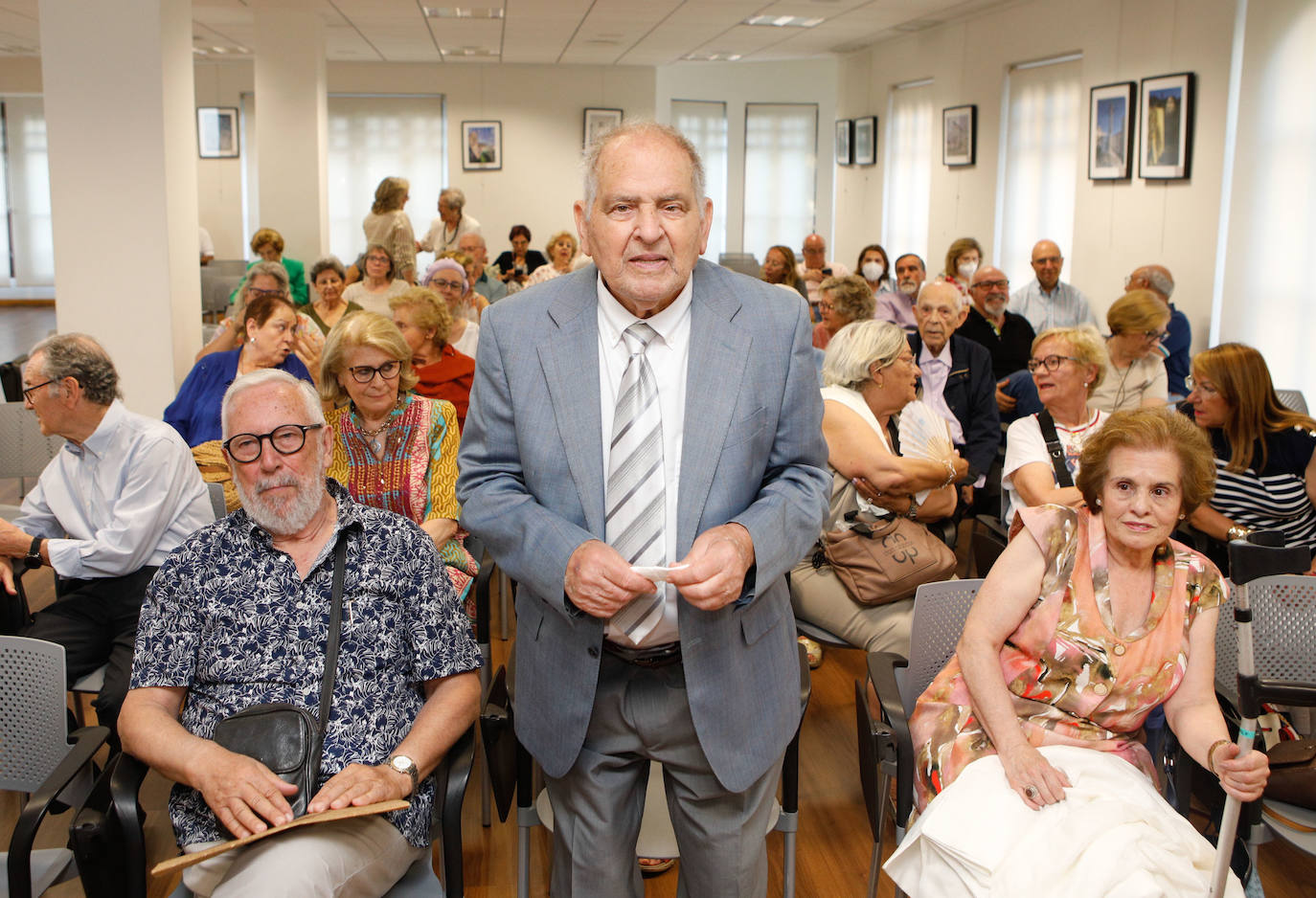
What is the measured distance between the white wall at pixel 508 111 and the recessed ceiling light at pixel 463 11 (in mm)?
5235

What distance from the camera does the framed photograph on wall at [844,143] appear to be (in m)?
14.8

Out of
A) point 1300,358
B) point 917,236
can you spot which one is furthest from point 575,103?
point 1300,358

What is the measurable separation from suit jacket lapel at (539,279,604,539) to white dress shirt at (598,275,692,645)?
0.9 inches

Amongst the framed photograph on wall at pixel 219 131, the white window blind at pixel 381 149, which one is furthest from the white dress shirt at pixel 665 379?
the framed photograph on wall at pixel 219 131

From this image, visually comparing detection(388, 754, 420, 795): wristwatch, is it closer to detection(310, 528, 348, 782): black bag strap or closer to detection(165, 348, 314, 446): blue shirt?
detection(310, 528, 348, 782): black bag strap

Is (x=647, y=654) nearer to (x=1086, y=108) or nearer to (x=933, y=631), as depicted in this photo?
(x=933, y=631)

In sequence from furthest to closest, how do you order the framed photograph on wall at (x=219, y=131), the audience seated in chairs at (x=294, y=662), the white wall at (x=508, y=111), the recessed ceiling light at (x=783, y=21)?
1. the framed photograph on wall at (x=219, y=131)
2. the white wall at (x=508, y=111)
3. the recessed ceiling light at (x=783, y=21)
4. the audience seated in chairs at (x=294, y=662)

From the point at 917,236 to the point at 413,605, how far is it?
11.8 m

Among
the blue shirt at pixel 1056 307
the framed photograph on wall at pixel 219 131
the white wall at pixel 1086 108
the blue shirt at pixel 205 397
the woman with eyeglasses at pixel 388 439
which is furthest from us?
the framed photograph on wall at pixel 219 131

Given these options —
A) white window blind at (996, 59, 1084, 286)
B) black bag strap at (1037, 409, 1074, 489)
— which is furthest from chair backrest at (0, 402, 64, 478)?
white window blind at (996, 59, 1084, 286)

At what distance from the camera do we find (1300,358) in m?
6.82

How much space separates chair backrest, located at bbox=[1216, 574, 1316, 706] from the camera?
286 centimetres

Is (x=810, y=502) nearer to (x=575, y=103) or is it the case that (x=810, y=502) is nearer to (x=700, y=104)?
(x=575, y=103)

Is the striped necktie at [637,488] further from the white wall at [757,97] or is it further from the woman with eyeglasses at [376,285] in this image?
the white wall at [757,97]
